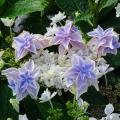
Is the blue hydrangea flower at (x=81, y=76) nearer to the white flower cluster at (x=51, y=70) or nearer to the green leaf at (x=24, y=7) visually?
the white flower cluster at (x=51, y=70)

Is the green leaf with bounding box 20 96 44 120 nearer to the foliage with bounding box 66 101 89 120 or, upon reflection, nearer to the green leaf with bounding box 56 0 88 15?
the foliage with bounding box 66 101 89 120

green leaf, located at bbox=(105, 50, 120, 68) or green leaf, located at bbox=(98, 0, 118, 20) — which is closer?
green leaf, located at bbox=(105, 50, 120, 68)

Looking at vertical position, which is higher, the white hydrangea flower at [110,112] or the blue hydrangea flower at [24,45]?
the blue hydrangea flower at [24,45]

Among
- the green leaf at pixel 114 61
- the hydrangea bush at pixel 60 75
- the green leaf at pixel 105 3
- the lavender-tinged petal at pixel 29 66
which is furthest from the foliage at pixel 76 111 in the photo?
the green leaf at pixel 105 3

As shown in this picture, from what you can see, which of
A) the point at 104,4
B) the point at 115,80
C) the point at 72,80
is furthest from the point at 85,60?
the point at 104,4

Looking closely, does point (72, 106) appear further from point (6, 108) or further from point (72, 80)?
point (6, 108)

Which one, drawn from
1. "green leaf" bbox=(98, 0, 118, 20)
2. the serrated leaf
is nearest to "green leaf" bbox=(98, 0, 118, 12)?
"green leaf" bbox=(98, 0, 118, 20)
